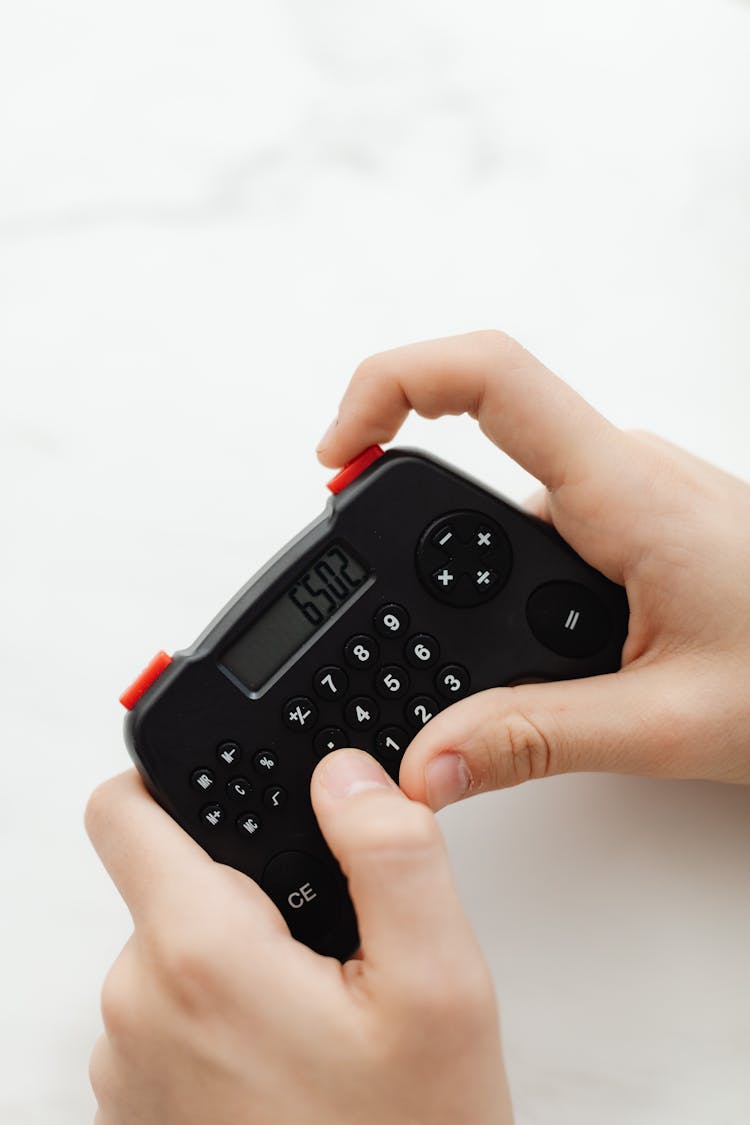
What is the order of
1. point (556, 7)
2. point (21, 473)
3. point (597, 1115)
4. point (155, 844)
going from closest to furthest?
1. point (155, 844)
2. point (597, 1115)
3. point (21, 473)
4. point (556, 7)

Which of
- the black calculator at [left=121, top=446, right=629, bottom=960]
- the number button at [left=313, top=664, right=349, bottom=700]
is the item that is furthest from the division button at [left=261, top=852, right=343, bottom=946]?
the number button at [left=313, top=664, right=349, bottom=700]

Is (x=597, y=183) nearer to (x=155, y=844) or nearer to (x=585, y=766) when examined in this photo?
(x=585, y=766)

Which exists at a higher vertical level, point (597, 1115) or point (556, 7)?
point (556, 7)

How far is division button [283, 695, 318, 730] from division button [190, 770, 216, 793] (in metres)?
0.06

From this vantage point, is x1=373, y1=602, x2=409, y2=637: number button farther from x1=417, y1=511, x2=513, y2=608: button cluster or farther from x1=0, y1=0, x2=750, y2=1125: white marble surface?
x1=0, y1=0, x2=750, y2=1125: white marble surface

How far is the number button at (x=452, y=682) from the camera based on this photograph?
2.63ft

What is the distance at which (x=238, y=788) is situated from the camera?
788 mm

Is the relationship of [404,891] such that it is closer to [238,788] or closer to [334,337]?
[238,788]

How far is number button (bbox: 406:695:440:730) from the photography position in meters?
0.80

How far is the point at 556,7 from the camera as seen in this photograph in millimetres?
1134

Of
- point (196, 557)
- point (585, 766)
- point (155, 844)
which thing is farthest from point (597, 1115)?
point (196, 557)

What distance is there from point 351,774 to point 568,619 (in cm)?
18

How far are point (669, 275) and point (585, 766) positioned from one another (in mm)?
487

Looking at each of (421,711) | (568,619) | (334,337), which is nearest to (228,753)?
(421,711)
